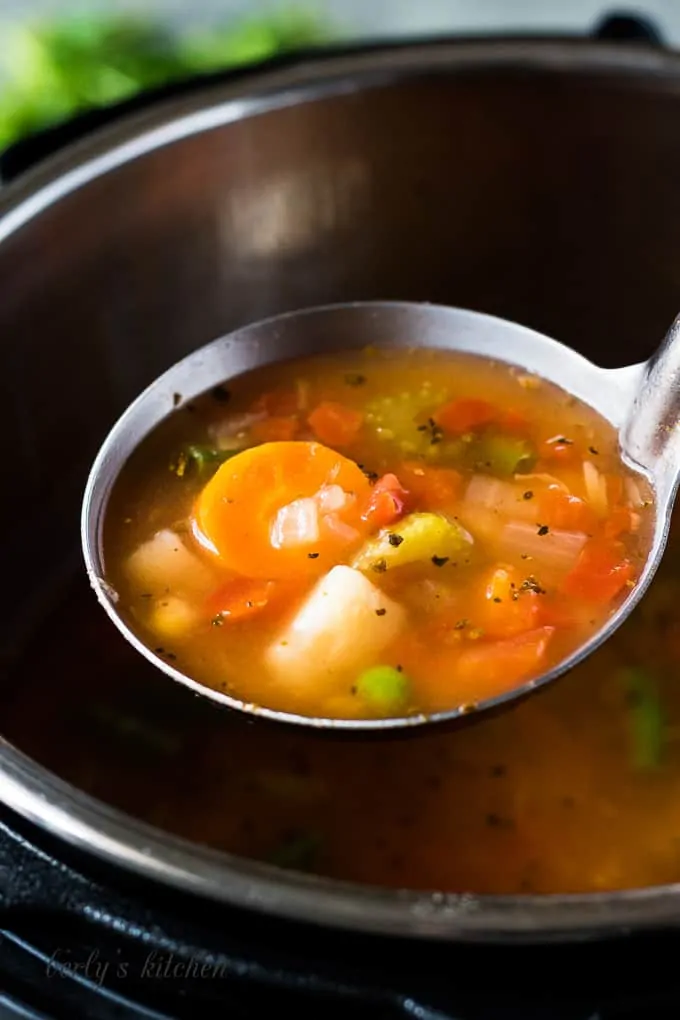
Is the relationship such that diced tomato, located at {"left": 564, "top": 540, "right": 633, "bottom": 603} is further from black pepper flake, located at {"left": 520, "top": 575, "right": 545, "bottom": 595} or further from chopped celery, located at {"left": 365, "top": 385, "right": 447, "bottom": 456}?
chopped celery, located at {"left": 365, "top": 385, "right": 447, "bottom": 456}

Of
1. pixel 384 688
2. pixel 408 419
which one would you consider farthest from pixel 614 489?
pixel 384 688

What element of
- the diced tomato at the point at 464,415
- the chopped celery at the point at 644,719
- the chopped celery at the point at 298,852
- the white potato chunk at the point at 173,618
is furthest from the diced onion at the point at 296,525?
the chopped celery at the point at 644,719

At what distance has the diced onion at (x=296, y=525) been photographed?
118 centimetres

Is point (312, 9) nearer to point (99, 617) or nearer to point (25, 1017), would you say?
point (99, 617)

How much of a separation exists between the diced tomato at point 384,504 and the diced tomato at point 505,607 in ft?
0.37

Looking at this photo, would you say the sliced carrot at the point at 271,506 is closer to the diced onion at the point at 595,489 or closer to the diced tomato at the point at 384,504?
the diced tomato at the point at 384,504

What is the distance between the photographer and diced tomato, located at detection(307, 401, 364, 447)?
1.31 meters

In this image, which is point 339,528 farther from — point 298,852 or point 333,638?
point 298,852

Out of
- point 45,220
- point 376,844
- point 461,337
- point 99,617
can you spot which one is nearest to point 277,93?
point 45,220

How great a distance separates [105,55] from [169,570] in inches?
65.5

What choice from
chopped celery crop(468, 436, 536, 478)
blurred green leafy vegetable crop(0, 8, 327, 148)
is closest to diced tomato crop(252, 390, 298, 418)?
chopped celery crop(468, 436, 536, 478)

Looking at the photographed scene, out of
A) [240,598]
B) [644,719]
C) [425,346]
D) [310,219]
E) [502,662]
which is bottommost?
[644,719]

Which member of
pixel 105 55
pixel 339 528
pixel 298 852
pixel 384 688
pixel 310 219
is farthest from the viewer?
pixel 105 55

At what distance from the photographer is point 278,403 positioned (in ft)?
4.46
